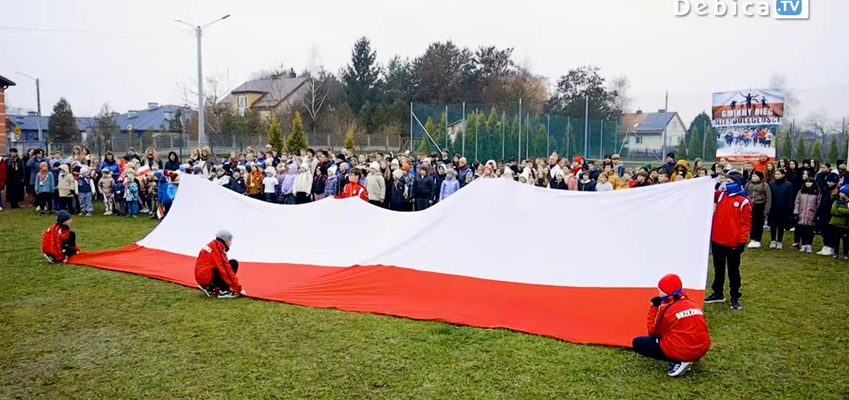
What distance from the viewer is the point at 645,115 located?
2166 cm

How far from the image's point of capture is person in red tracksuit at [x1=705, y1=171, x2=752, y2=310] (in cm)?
745

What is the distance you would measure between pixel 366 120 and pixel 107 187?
29.5 m

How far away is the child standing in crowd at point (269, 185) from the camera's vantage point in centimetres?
1466

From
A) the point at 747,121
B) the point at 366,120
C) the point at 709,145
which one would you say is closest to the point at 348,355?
the point at 747,121

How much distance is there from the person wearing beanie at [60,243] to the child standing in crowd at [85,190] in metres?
6.19

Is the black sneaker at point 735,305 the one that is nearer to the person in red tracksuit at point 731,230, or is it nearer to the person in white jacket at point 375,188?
the person in red tracksuit at point 731,230

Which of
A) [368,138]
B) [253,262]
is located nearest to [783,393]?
[253,262]

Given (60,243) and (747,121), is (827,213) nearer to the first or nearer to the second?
(747,121)

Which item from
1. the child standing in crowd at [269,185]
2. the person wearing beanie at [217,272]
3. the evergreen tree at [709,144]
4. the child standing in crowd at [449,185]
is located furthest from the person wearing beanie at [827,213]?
the child standing in crowd at [269,185]

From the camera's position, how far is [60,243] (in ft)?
33.0

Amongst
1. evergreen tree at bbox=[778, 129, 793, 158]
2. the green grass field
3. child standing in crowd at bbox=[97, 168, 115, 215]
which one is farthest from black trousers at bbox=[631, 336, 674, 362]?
evergreen tree at bbox=[778, 129, 793, 158]

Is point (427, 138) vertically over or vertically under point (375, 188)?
over

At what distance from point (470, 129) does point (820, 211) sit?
14.4 metres

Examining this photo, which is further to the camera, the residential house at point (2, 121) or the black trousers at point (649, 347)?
the residential house at point (2, 121)
